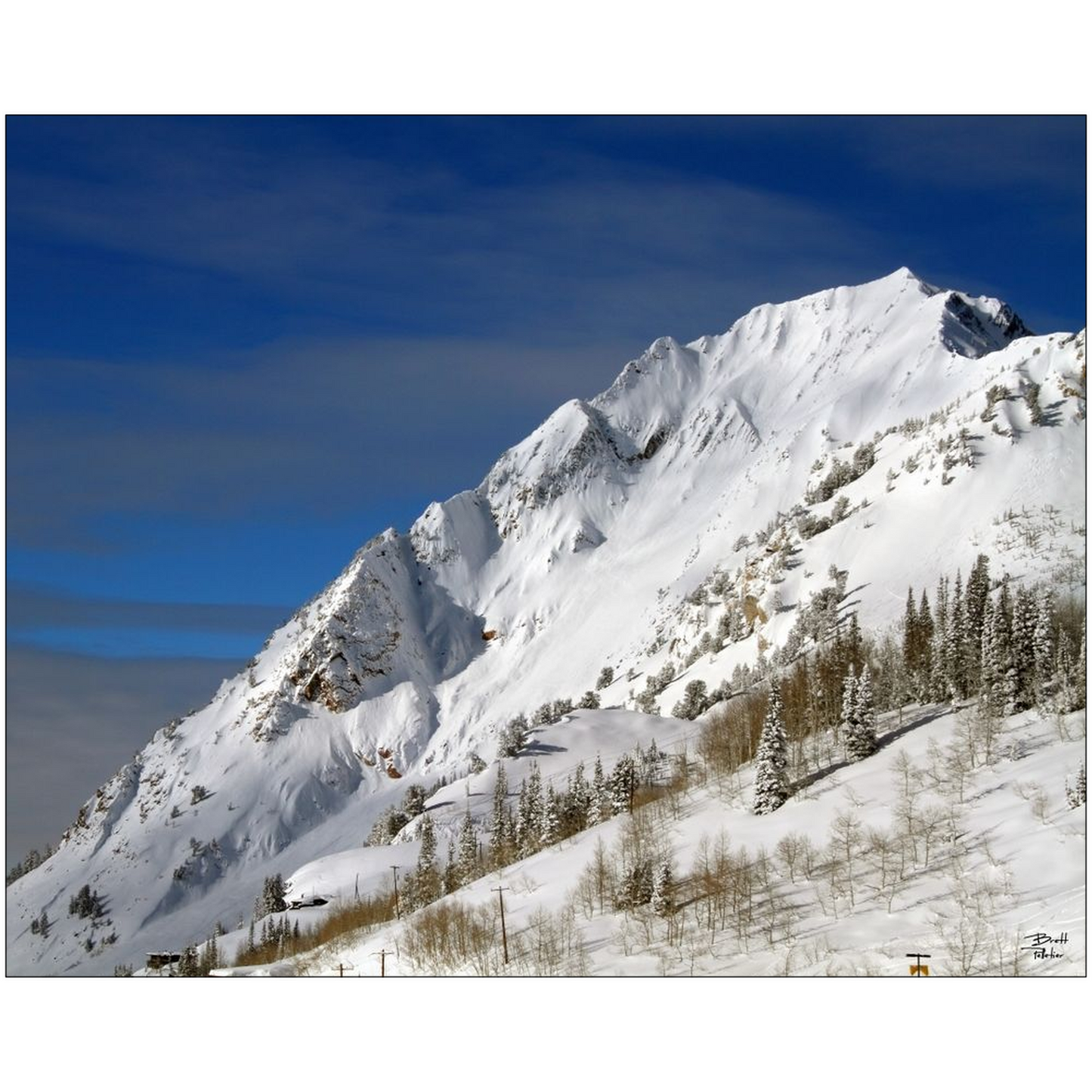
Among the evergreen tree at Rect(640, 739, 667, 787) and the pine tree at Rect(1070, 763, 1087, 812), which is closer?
the pine tree at Rect(1070, 763, 1087, 812)

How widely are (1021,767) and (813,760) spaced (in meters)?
19.3

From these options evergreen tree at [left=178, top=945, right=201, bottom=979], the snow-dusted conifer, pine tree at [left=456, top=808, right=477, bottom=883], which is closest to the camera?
pine tree at [left=456, top=808, right=477, bottom=883]

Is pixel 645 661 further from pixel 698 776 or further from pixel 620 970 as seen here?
pixel 620 970

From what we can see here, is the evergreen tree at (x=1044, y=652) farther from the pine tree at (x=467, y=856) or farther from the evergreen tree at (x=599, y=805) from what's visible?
the pine tree at (x=467, y=856)

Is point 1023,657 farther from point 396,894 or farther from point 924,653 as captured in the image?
point 396,894

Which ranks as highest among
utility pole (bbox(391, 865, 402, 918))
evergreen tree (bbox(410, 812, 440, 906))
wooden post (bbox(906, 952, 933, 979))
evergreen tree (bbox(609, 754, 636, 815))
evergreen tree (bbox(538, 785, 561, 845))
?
evergreen tree (bbox(609, 754, 636, 815))

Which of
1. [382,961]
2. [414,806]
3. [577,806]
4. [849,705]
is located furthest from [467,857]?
[414,806]

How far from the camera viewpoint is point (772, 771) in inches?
2501

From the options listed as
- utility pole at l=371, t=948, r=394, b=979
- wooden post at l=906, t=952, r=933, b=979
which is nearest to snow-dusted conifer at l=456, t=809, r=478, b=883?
utility pole at l=371, t=948, r=394, b=979

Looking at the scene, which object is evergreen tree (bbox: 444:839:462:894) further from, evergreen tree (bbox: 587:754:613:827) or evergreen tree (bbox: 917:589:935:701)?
evergreen tree (bbox: 917:589:935:701)

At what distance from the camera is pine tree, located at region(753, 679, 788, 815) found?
62031 mm

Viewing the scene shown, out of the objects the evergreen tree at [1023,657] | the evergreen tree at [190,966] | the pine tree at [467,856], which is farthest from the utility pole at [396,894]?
the evergreen tree at [1023,657]
